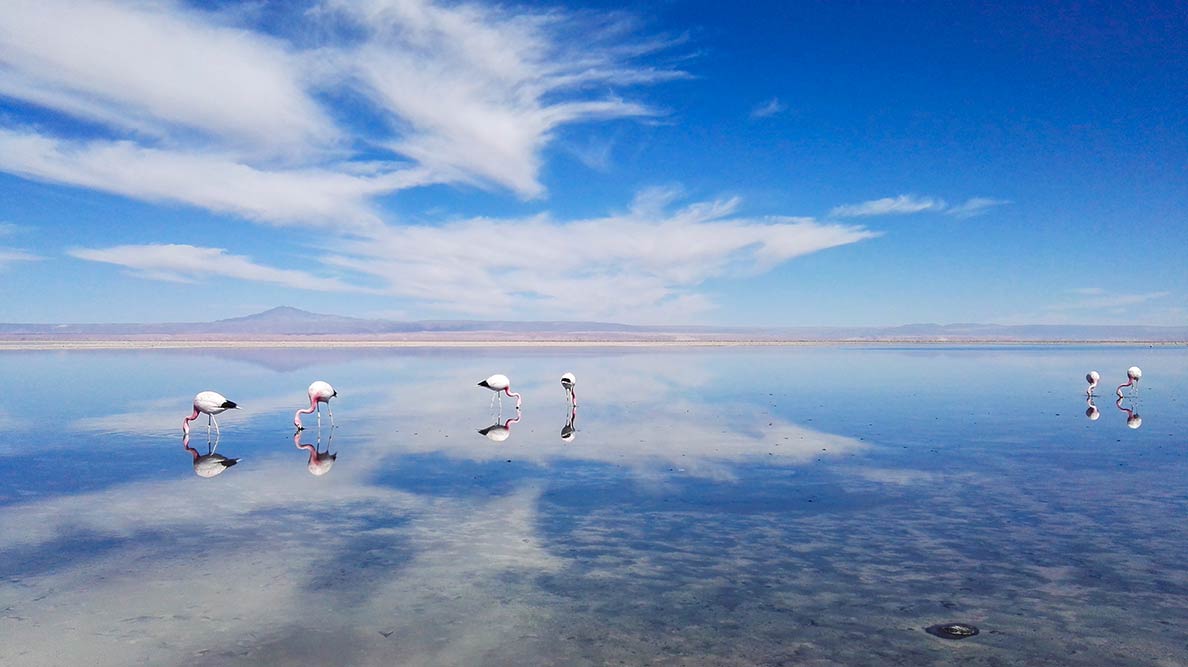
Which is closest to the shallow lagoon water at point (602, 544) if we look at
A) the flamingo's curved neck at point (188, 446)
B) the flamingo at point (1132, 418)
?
the flamingo's curved neck at point (188, 446)

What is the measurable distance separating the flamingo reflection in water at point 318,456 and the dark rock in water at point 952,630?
11.9 metres

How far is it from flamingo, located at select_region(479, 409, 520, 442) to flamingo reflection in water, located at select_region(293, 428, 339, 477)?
4.07 meters

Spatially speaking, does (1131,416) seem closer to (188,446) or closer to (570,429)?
(570,429)

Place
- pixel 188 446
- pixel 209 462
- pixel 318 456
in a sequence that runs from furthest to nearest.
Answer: pixel 188 446
pixel 318 456
pixel 209 462

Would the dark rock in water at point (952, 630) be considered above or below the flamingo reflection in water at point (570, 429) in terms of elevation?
below

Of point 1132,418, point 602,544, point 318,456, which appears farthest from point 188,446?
point 1132,418

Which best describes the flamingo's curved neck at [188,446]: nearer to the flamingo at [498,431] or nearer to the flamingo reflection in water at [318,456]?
the flamingo reflection in water at [318,456]

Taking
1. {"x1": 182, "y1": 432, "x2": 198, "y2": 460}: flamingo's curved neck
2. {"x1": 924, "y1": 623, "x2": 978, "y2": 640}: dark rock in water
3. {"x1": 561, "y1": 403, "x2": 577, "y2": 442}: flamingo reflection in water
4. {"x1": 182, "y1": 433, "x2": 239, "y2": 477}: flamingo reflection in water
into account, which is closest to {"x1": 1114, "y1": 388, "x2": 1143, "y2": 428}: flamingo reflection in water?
{"x1": 561, "y1": 403, "x2": 577, "y2": 442}: flamingo reflection in water

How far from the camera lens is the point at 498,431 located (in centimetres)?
2028

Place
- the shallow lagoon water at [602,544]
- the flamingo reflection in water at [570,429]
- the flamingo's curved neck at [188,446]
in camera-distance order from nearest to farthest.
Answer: the shallow lagoon water at [602,544] → the flamingo's curved neck at [188,446] → the flamingo reflection in water at [570,429]

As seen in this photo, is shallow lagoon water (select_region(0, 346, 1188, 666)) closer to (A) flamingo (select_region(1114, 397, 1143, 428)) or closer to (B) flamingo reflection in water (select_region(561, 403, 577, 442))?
(B) flamingo reflection in water (select_region(561, 403, 577, 442))

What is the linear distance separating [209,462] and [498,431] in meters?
7.26

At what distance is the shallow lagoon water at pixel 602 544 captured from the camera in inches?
284

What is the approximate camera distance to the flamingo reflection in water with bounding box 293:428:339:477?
50.6 feet
